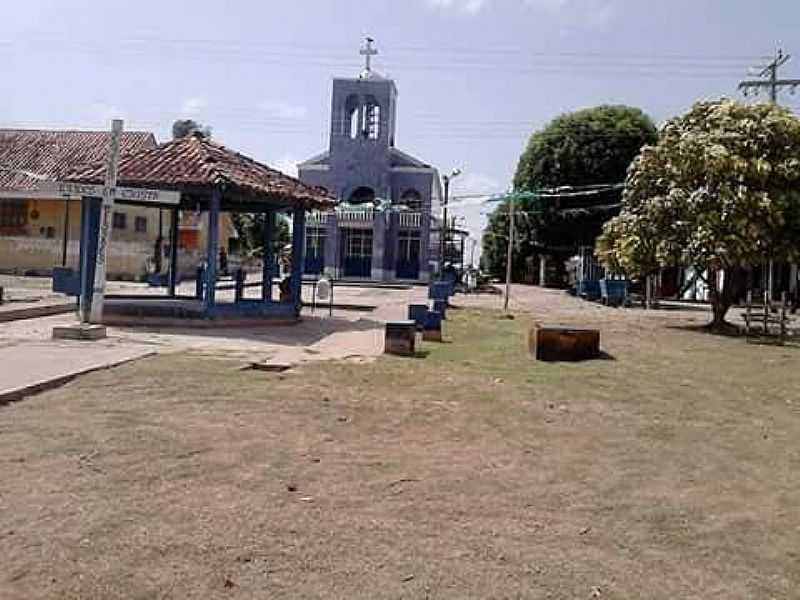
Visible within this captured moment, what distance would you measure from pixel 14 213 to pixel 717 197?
95.2ft

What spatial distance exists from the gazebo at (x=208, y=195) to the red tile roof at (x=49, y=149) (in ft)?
68.0

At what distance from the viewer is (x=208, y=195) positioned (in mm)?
18562

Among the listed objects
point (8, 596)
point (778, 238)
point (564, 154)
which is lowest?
point (8, 596)

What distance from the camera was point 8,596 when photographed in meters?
3.99

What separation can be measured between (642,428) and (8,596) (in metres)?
5.88

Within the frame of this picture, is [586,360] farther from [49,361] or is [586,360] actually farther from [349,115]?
[349,115]

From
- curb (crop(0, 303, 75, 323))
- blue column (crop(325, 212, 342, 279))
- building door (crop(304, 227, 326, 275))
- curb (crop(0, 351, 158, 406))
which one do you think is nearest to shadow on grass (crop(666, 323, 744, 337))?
curb (crop(0, 303, 75, 323))

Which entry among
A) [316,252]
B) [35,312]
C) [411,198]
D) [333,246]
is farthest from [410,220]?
[35,312]

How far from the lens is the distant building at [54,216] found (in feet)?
122

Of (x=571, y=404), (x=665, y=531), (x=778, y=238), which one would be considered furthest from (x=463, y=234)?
(x=665, y=531)

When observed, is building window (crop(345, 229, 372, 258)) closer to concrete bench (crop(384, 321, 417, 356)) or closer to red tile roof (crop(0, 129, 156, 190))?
red tile roof (crop(0, 129, 156, 190))

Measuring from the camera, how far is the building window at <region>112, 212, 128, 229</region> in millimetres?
39062

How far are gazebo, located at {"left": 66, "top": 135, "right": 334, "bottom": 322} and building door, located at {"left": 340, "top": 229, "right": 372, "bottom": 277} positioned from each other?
30.6 m

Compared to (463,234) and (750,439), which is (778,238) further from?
(463,234)
